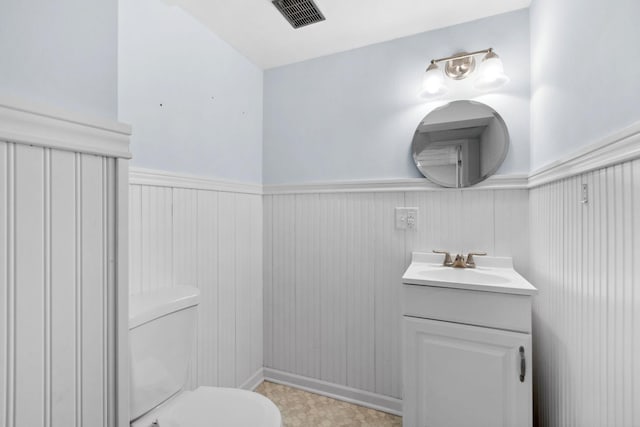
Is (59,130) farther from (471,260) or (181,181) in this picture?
(471,260)

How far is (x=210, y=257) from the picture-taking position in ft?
5.91

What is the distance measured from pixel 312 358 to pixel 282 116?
1689 millimetres

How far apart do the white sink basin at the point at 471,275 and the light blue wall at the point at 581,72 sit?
0.55m

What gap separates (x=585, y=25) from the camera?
40.3 inches

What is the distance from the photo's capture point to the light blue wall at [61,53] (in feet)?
2.49

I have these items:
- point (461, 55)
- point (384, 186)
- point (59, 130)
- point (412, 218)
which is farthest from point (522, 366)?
point (59, 130)

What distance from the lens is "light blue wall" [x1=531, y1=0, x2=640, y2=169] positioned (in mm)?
Answer: 811

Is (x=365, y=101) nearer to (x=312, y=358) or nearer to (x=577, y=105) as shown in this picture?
(x=577, y=105)

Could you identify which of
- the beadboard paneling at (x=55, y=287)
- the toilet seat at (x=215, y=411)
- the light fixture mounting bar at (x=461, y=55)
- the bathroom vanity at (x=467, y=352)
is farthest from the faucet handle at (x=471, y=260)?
the beadboard paneling at (x=55, y=287)

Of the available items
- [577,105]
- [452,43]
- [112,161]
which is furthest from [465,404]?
[452,43]

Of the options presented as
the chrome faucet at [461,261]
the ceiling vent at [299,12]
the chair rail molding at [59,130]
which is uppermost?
the ceiling vent at [299,12]

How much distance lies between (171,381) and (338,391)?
3.73 ft

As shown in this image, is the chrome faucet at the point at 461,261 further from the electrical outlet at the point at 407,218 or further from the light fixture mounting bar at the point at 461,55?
the light fixture mounting bar at the point at 461,55

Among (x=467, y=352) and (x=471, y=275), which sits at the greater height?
(x=471, y=275)
